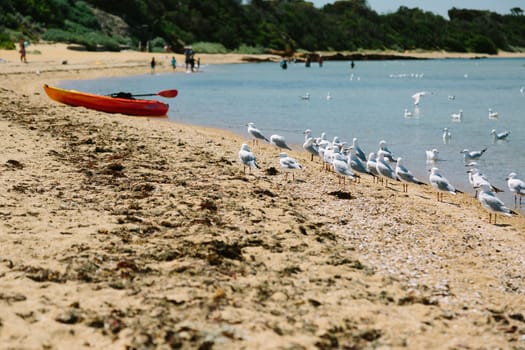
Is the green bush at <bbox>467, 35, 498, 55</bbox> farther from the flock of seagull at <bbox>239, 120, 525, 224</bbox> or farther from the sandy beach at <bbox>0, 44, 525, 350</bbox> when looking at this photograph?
the sandy beach at <bbox>0, 44, 525, 350</bbox>

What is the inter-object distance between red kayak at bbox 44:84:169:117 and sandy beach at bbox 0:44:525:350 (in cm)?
923

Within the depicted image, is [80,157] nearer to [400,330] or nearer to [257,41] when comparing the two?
[400,330]

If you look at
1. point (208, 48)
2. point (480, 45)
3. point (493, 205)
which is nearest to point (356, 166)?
point (493, 205)

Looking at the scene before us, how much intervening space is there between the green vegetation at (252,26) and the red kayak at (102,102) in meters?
34.9

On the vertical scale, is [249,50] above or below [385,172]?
above

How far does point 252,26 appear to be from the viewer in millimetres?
110625

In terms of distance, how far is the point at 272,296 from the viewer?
671 cm

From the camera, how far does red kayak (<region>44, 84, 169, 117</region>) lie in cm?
2294

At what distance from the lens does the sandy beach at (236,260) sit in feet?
19.5

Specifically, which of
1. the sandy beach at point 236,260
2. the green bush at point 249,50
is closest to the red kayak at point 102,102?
the sandy beach at point 236,260

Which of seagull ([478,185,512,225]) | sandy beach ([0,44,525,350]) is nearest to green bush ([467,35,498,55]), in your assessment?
sandy beach ([0,44,525,350])

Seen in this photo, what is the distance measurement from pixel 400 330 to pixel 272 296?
50.7 inches

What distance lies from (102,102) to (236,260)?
16417 mm

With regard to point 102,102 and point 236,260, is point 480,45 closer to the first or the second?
point 102,102
